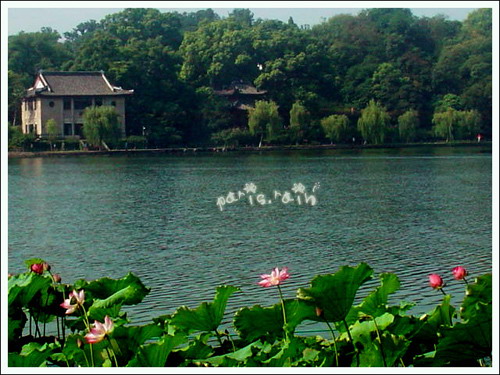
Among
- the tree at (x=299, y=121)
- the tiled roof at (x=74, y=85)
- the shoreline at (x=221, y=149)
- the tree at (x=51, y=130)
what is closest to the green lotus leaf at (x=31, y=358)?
the shoreline at (x=221, y=149)

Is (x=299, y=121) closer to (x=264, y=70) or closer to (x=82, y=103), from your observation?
(x=264, y=70)

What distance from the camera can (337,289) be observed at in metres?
1.97

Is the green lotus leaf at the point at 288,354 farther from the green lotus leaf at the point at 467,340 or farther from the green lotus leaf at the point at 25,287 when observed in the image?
the green lotus leaf at the point at 25,287

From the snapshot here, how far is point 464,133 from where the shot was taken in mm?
29031

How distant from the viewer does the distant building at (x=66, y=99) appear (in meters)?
27.0

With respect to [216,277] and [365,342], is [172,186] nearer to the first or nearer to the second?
[216,277]

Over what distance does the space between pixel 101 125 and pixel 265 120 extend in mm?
4834

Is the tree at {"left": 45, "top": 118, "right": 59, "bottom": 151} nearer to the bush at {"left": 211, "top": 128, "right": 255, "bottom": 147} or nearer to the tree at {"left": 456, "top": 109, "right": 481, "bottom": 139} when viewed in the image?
the bush at {"left": 211, "top": 128, "right": 255, "bottom": 147}

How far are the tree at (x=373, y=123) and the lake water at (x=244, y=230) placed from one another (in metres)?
10.6

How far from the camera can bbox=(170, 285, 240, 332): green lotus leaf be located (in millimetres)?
2109

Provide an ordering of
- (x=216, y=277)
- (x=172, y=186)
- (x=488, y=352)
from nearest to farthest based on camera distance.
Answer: (x=488, y=352)
(x=216, y=277)
(x=172, y=186)

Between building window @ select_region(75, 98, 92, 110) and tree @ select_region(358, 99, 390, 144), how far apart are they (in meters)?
7.97

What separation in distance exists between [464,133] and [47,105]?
12557 millimetres

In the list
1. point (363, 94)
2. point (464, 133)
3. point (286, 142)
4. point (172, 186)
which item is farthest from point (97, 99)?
point (172, 186)
